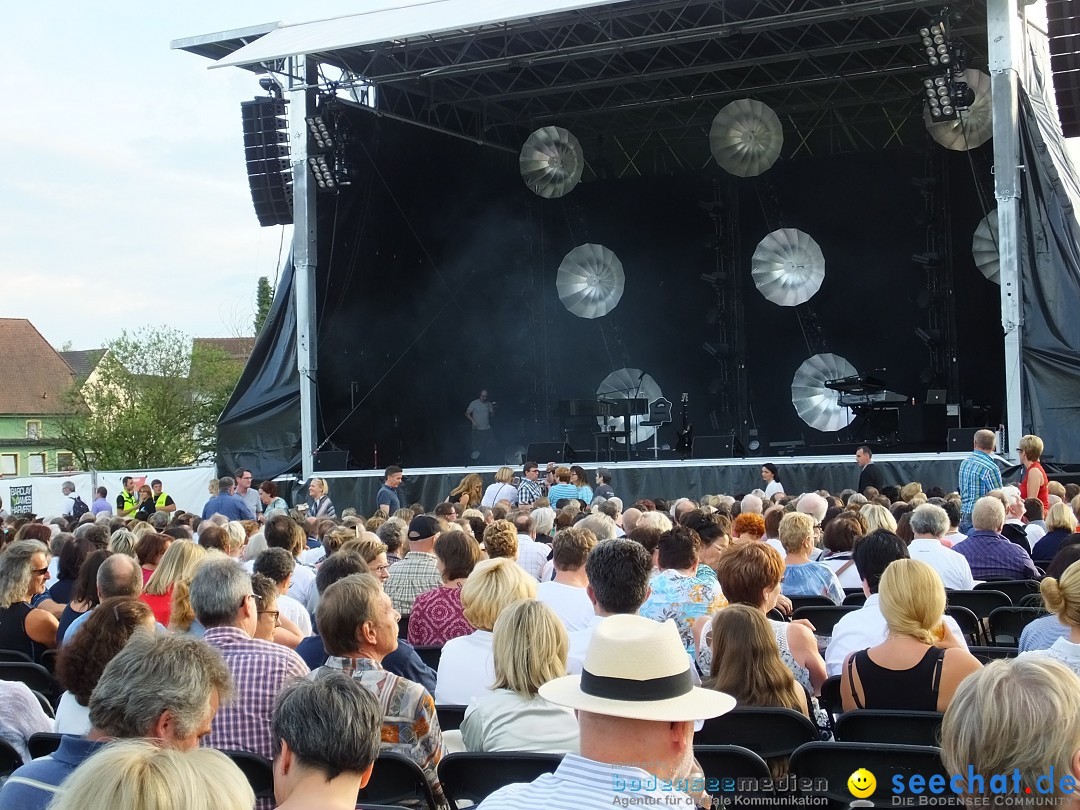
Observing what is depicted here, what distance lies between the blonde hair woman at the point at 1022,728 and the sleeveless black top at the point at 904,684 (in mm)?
1781

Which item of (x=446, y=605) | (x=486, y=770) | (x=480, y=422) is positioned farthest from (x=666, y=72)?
(x=486, y=770)

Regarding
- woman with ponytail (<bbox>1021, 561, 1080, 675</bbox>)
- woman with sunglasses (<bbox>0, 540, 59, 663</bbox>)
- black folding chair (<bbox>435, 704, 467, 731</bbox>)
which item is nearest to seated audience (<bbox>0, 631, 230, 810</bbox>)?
black folding chair (<bbox>435, 704, 467, 731</bbox>)

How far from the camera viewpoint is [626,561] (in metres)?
4.46

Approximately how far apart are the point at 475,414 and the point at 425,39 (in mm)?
6339

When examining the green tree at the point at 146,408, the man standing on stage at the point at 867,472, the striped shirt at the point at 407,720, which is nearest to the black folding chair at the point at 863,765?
the striped shirt at the point at 407,720

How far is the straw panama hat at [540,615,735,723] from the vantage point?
6.58 feet

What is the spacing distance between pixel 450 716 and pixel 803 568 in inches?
107

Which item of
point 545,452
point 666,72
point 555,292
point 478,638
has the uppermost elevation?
point 666,72

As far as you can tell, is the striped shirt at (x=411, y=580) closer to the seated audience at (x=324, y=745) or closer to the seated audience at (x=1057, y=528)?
the seated audience at (x=1057, y=528)

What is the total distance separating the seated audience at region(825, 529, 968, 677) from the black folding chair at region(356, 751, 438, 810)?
5.90 ft

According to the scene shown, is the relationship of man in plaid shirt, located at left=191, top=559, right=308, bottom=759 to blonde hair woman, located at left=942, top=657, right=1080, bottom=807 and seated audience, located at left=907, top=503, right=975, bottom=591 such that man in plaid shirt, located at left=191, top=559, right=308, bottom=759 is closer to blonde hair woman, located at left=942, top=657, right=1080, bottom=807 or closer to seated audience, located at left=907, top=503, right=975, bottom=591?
blonde hair woman, located at left=942, top=657, right=1080, bottom=807

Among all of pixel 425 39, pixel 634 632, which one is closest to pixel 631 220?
pixel 425 39

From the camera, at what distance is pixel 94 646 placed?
3371 millimetres

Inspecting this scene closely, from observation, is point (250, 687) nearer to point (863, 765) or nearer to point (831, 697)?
point (863, 765)
